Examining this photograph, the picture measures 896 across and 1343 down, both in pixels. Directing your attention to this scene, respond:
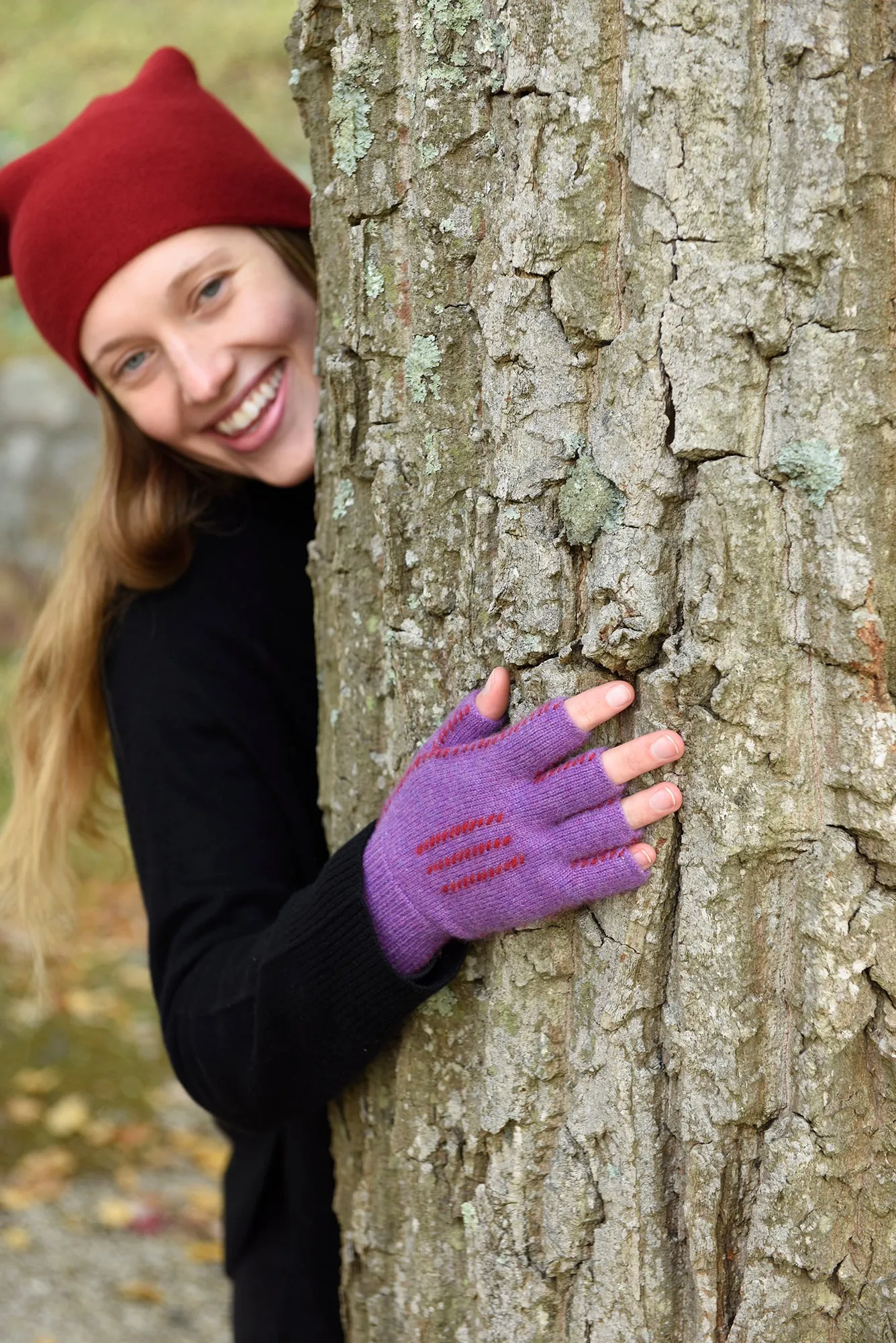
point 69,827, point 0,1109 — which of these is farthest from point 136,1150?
point 69,827

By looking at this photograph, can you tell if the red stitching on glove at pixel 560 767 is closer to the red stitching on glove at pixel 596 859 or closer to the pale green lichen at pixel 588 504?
the red stitching on glove at pixel 596 859

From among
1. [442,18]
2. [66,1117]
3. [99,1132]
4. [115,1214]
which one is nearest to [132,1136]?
[99,1132]

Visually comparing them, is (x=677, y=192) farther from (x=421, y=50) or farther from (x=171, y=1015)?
(x=171, y=1015)

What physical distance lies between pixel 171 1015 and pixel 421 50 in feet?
3.94

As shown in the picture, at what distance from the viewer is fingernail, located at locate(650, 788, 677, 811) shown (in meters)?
1.17

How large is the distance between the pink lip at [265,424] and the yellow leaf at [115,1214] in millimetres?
2459

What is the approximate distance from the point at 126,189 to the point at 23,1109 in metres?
2.88

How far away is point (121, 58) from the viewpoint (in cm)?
886

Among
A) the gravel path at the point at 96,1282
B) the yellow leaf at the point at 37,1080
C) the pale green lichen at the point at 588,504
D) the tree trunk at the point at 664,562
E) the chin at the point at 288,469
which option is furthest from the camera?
the yellow leaf at the point at 37,1080

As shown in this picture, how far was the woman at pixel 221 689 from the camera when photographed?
1.40m

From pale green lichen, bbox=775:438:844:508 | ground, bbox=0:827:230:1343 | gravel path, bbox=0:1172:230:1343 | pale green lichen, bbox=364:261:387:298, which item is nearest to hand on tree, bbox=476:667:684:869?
pale green lichen, bbox=775:438:844:508

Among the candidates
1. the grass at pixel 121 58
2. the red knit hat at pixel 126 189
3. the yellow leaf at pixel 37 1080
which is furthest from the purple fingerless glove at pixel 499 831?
the grass at pixel 121 58

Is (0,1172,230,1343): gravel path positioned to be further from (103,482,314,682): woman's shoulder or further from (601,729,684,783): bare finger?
(601,729,684,783): bare finger

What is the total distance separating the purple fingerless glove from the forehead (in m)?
0.83
